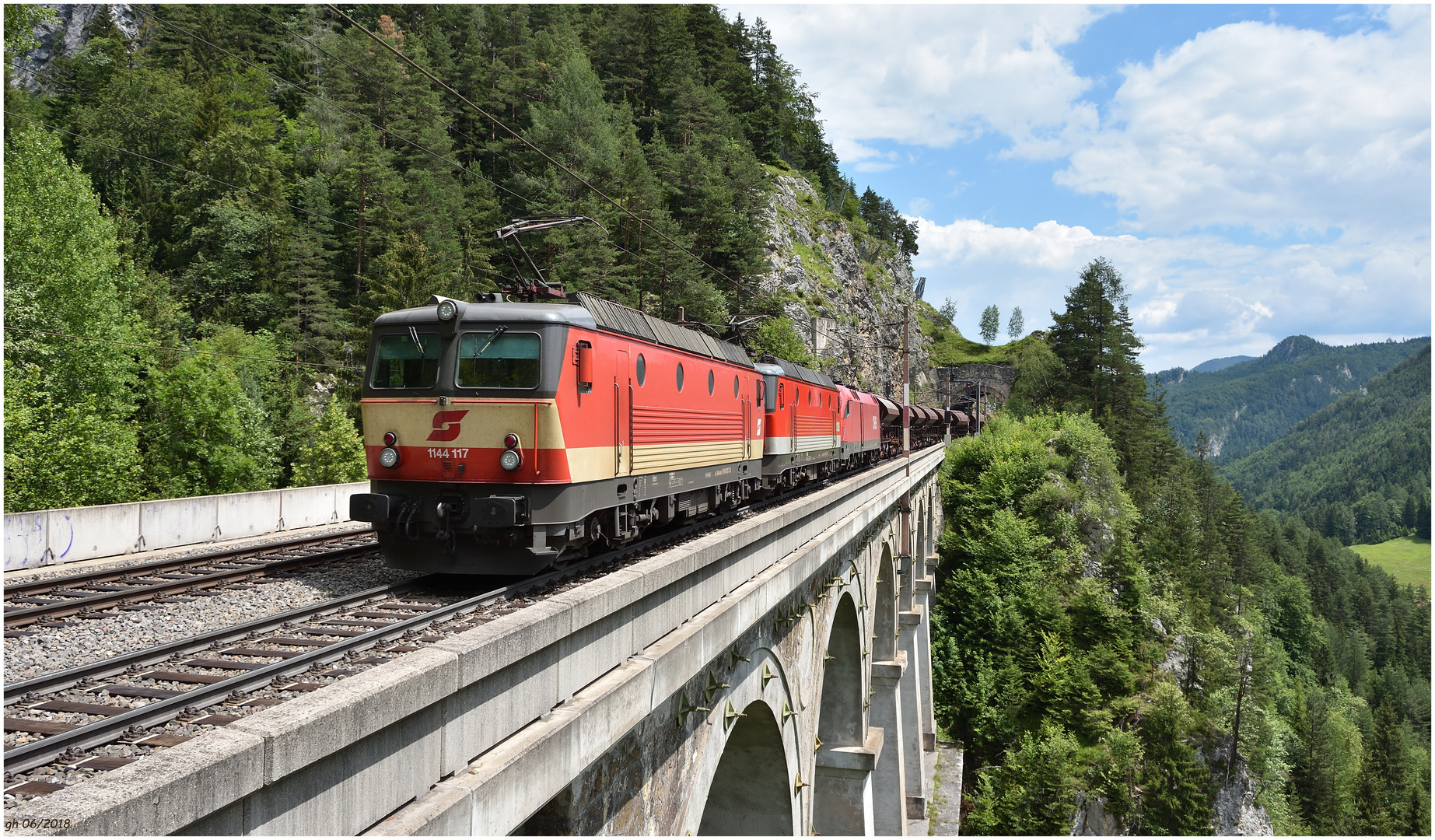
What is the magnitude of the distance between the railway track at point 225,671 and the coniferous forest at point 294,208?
8.85 metres

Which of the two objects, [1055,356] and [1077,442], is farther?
[1055,356]

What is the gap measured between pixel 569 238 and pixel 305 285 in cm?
1388

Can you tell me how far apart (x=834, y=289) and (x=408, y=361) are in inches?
2591

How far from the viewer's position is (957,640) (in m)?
41.7

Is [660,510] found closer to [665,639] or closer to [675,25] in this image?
[665,639]

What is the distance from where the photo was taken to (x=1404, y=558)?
154 meters

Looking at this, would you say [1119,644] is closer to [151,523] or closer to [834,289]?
[151,523]

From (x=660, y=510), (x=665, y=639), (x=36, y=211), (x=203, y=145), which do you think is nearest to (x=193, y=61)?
(x=203, y=145)

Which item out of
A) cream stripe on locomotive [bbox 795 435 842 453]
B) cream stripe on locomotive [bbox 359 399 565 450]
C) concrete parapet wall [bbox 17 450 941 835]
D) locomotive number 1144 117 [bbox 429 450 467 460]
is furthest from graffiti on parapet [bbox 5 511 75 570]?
cream stripe on locomotive [bbox 795 435 842 453]

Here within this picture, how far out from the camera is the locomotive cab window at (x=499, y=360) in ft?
28.6

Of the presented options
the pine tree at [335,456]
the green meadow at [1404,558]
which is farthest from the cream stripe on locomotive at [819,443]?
the green meadow at [1404,558]

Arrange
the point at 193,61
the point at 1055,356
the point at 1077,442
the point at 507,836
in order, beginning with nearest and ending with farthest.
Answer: the point at 507,836 → the point at 1077,442 → the point at 193,61 → the point at 1055,356

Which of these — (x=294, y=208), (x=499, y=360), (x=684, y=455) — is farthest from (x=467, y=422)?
(x=294, y=208)

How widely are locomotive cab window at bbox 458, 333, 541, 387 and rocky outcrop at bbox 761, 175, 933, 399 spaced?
43.2 meters
